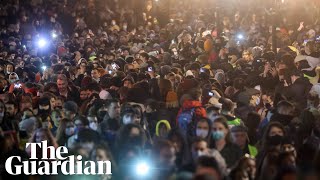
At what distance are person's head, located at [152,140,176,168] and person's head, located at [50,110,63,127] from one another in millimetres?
2670

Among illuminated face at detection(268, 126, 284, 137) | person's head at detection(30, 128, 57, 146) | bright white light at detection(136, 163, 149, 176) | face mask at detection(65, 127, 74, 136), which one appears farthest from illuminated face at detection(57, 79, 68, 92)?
illuminated face at detection(268, 126, 284, 137)

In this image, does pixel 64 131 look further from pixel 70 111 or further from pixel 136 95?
pixel 136 95

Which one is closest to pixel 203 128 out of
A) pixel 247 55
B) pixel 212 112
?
pixel 212 112

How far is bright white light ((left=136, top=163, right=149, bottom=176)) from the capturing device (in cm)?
635

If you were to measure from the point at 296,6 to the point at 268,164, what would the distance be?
15748 mm

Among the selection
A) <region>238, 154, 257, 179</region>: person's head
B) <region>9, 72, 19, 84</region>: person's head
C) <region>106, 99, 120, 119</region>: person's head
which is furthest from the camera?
<region>9, 72, 19, 84</region>: person's head

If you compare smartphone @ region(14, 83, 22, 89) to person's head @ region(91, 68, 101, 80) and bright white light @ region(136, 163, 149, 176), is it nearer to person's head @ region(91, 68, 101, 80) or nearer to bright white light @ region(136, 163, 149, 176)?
person's head @ region(91, 68, 101, 80)

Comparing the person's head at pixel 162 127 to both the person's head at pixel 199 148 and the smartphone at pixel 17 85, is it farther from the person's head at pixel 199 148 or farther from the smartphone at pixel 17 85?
the smartphone at pixel 17 85

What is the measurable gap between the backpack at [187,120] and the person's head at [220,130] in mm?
862

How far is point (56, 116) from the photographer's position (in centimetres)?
883

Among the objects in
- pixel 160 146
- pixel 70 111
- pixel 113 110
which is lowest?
pixel 160 146

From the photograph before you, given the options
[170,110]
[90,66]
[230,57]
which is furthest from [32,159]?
[230,57]

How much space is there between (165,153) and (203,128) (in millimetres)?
1269

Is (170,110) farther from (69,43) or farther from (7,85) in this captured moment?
(69,43)
